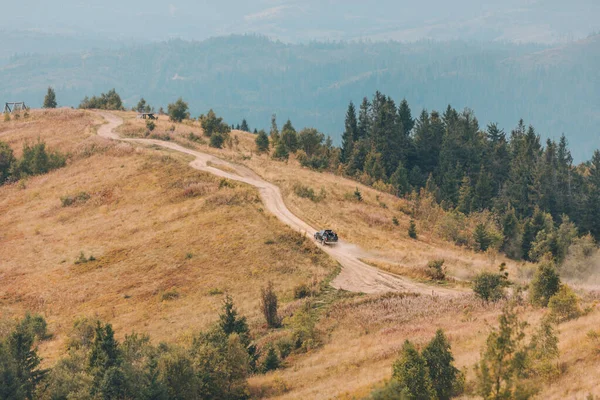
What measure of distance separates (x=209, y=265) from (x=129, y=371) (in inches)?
1183

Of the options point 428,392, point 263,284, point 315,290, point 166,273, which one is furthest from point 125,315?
point 428,392

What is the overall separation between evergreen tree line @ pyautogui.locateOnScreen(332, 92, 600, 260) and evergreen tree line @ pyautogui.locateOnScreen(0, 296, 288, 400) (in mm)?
85162

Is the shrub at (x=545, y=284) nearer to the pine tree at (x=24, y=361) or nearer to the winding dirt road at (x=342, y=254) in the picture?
the winding dirt road at (x=342, y=254)

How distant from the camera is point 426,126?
154750 millimetres

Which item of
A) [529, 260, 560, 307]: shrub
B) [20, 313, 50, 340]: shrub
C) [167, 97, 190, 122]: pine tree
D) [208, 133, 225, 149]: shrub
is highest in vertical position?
[167, 97, 190, 122]: pine tree

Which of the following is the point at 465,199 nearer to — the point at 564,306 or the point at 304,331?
the point at 304,331

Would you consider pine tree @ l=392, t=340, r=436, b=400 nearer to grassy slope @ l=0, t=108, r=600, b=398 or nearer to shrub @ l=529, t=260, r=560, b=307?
grassy slope @ l=0, t=108, r=600, b=398

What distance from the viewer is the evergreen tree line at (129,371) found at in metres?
30.9

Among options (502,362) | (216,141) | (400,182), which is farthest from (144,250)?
(400,182)

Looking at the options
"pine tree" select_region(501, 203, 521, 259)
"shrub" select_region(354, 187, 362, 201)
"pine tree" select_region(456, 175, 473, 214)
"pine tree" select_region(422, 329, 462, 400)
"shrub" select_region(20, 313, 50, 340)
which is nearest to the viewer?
"pine tree" select_region(422, 329, 462, 400)

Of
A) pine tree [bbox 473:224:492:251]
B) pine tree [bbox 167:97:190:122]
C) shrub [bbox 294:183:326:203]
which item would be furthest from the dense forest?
shrub [bbox 294:183:326:203]

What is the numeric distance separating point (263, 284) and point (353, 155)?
90.9m

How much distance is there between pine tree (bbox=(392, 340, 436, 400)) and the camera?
27406 millimetres

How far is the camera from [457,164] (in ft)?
455
